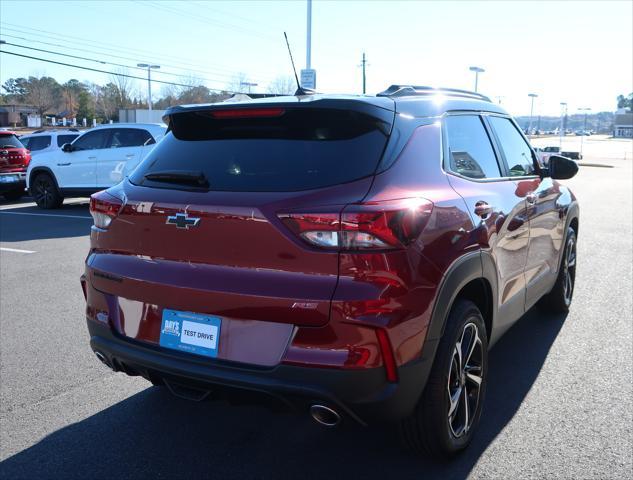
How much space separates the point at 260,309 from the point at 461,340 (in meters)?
1.12

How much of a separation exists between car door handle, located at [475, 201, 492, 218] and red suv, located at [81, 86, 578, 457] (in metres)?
0.01

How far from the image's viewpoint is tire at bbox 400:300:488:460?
2.96 metres

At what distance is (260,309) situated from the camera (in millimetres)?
2678

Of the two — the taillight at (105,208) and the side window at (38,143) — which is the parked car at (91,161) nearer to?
the side window at (38,143)

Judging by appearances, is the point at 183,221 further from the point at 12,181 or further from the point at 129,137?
the point at 12,181

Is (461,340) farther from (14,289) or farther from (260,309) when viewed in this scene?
(14,289)

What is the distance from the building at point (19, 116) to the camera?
3248 inches

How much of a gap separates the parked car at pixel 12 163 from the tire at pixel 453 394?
51.5 feet

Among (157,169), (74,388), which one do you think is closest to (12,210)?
(74,388)

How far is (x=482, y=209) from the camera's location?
342 cm

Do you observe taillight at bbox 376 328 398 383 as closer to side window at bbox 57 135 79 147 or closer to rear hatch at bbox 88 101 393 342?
rear hatch at bbox 88 101 393 342

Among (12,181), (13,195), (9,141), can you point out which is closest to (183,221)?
(12,181)

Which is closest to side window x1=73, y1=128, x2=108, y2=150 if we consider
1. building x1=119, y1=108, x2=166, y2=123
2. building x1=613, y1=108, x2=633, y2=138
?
building x1=119, y1=108, x2=166, y2=123

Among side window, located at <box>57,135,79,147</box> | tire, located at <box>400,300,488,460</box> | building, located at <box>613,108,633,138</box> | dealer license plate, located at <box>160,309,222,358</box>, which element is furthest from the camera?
building, located at <box>613,108,633,138</box>
